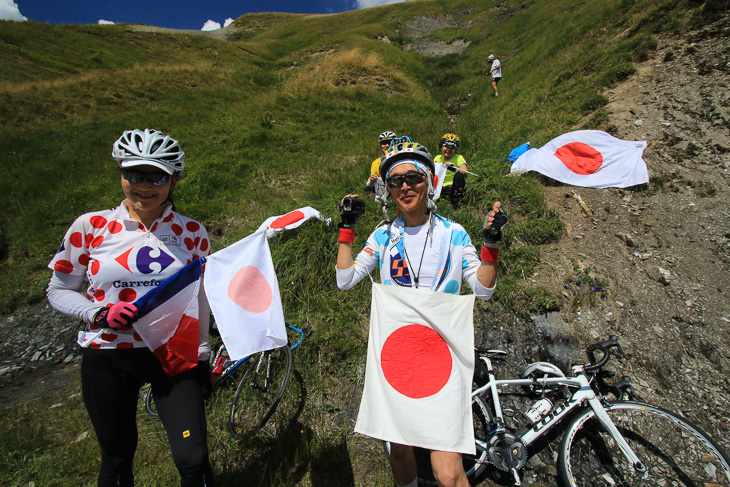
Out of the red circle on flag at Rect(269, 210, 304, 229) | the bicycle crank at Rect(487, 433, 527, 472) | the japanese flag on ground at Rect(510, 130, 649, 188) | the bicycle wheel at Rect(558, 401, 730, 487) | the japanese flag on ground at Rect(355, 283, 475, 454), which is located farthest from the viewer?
the japanese flag on ground at Rect(510, 130, 649, 188)

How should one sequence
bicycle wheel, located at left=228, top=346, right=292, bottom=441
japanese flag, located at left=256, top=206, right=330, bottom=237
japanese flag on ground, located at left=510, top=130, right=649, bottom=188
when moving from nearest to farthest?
bicycle wheel, located at left=228, top=346, right=292, bottom=441
japanese flag, located at left=256, top=206, right=330, bottom=237
japanese flag on ground, located at left=510, top=130, right=649, bottom=188

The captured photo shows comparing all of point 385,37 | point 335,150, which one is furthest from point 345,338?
point 385,37

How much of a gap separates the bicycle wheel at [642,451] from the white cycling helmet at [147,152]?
4.45m

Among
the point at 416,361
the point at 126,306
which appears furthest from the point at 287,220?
the point at 416,361

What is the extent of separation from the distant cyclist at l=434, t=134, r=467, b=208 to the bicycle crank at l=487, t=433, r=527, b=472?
4443mm

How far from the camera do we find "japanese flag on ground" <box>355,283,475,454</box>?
2.13m

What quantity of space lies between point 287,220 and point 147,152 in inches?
143

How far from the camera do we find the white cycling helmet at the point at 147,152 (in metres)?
2.33

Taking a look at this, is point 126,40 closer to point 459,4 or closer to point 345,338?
point 345,338

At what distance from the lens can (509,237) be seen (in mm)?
5488

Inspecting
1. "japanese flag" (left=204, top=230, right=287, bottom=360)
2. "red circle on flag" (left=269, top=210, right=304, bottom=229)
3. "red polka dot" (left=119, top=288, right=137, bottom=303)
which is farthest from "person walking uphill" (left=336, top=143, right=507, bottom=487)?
"red circle on flag" (left=269, top=210, right=304, bottom=229)

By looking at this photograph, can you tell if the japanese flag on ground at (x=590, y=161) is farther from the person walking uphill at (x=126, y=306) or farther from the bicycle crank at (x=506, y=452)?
the person walking uphill at (x=126, y=306)

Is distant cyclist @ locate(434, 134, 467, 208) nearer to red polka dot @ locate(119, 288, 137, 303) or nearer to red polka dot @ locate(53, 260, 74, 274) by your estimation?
red polka dot @ locate(119, 288, 137, 303)

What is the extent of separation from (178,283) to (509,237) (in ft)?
16.9
